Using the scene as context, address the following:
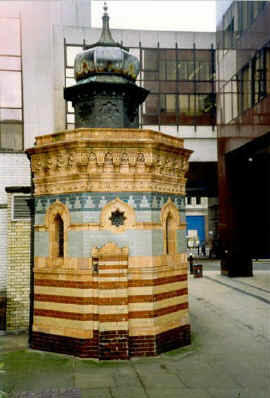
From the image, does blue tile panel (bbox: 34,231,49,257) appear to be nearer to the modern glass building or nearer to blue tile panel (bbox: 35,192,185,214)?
blue tile panel (bbox: 35,192,185,214)

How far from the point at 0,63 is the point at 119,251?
711 centimetres

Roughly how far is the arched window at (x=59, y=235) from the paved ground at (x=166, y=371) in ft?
8.07

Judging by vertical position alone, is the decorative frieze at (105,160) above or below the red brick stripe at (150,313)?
above

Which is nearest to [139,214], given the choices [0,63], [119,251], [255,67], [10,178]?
[119,251]

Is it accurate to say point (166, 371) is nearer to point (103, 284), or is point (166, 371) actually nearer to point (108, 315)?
point (108, 315)

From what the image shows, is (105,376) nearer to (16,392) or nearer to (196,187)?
(16,392)

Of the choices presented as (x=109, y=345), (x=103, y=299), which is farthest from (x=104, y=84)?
(x=109, y=345)

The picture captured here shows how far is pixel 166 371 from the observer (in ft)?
32.1

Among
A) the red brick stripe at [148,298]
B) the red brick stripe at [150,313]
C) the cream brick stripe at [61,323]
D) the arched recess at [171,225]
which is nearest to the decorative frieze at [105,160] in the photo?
the arched recess at [171,225]

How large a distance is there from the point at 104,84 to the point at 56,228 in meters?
3.76

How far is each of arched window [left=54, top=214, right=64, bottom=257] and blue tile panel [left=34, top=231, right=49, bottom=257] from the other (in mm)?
245

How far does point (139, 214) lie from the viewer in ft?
36.7

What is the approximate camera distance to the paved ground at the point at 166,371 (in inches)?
340

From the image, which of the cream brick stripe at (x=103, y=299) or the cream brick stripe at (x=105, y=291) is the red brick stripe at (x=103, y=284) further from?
the cream brick stripe at (x=103, y=299)
